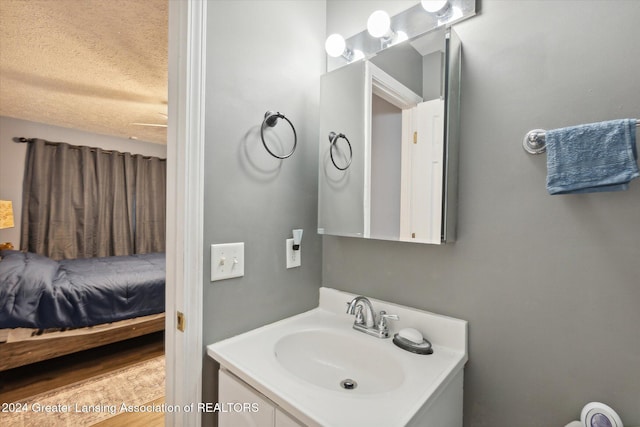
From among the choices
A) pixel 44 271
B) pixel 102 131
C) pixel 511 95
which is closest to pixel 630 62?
pixel 511 95

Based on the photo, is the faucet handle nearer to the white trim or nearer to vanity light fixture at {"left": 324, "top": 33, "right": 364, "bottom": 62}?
the white trim

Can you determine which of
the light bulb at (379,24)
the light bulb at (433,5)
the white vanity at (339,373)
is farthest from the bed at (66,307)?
the light bulb at (433,5)

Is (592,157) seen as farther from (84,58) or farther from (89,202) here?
(89,202)

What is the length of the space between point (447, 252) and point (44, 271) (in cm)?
307

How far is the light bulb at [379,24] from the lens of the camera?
1032 millimetres

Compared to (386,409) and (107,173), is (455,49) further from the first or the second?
(107,173)

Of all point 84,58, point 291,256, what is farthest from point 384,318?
point 84,58

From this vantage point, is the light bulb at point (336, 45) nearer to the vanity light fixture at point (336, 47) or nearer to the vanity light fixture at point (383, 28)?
the vanity light fixture at point (336, 47)

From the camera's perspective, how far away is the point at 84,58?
2.04 meters

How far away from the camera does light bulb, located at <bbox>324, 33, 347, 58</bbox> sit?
1.17m

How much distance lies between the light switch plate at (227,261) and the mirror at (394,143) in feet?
1.18

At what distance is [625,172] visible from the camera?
0.63 m

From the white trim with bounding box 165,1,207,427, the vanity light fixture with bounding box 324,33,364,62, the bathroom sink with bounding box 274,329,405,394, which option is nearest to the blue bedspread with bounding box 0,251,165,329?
the white trim with bounding box 165,1,207,427

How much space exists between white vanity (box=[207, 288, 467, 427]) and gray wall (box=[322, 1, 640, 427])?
0.34 feet
